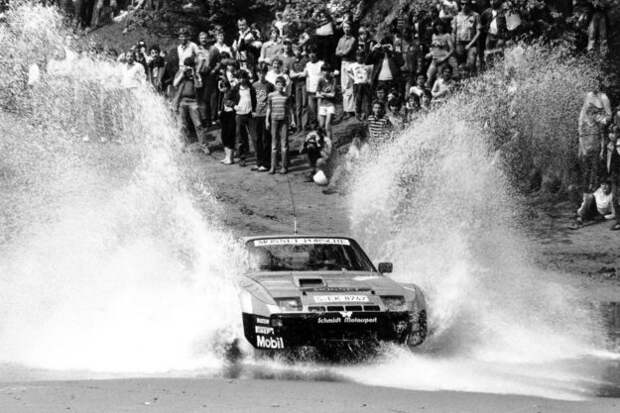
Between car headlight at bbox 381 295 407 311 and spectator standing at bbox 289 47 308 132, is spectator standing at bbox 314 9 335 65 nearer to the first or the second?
spectator standing at bbox 289 47 308 132

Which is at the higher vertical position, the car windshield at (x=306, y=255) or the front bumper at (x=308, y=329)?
the car windshield at (x=306, y=255)

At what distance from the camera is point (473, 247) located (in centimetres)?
1945

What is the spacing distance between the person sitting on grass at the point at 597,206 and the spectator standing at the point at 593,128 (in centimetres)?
22

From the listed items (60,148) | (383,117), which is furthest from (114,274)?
(60,148)

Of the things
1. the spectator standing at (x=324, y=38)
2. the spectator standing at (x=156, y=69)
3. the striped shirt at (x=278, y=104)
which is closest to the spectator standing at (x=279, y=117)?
the striped shirt at (x=278, y=104)

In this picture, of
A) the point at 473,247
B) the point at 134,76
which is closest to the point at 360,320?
the point at 473,247

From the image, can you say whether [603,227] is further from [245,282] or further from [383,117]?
[245,282]

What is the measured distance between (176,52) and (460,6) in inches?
249

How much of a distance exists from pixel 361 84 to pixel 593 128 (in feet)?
17.5

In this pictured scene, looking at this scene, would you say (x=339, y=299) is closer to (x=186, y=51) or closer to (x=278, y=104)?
(x=278, y=104)

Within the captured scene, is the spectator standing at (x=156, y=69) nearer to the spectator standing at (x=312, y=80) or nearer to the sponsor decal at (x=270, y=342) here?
the spectator standing at (x=312, y=80)

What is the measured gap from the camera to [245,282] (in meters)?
12.1

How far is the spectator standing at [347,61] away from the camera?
24.0m

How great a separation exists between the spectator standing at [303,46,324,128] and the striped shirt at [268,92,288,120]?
0.68 metres
